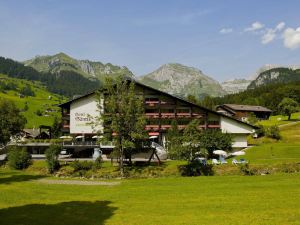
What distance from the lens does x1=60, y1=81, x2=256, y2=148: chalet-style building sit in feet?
267

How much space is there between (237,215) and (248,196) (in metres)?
6.64

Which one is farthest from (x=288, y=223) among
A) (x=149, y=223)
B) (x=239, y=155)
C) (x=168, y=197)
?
(x=239, y=155)

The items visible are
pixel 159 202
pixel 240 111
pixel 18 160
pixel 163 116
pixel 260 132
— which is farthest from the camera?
pixel 240 111

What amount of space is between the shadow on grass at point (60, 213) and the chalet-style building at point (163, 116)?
53538mm

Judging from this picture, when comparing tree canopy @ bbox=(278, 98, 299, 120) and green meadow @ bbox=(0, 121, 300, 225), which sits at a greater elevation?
tree canopy @ bbox=(278, 98, 299, 120)

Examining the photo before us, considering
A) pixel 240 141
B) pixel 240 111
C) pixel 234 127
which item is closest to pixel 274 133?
pixel 240 141

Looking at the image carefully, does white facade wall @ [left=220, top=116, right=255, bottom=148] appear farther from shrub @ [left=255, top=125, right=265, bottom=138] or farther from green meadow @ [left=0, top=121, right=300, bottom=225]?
green meadow @ [left=0, top=121, right=300, bottom=225]

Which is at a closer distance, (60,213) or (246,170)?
(60,213)

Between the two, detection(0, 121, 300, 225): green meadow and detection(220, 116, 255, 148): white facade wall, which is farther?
detection(220, 116, 255, 148): white facade wall

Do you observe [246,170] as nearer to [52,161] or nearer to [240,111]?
[52,161]

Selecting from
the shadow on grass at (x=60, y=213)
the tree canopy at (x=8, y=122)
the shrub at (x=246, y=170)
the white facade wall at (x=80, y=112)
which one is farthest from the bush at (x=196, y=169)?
the tree canopy at (x=8, y=122)

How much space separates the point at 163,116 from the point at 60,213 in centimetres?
5892

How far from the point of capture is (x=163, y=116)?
82.8 m

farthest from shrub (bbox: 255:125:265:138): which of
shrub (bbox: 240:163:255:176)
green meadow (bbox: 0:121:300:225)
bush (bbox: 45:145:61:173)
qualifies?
green meadow (bbox: 0:121:300:225)
